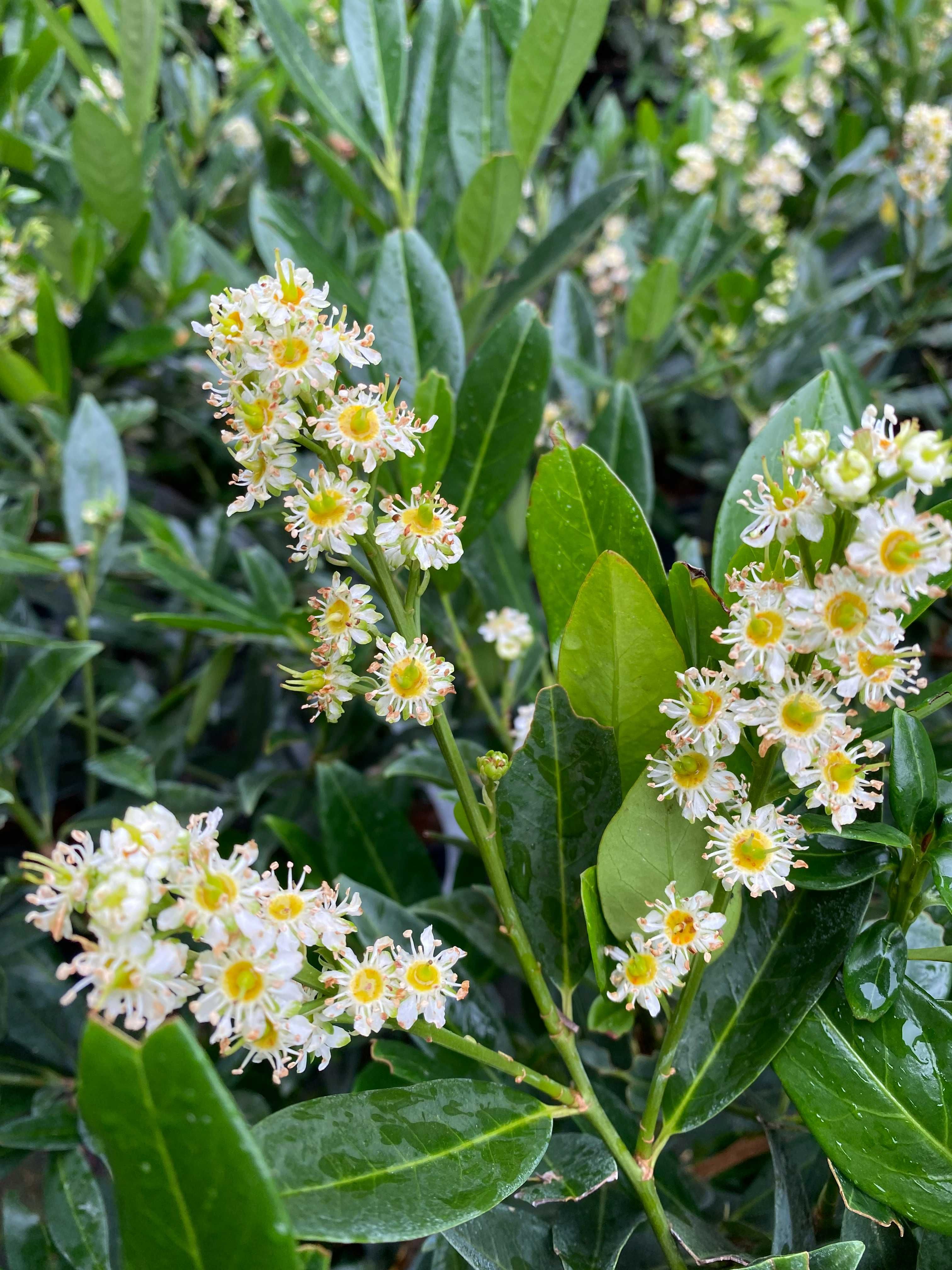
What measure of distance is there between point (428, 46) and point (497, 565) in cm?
68

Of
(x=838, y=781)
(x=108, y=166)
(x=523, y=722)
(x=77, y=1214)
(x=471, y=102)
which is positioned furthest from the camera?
(x=108, y=166)

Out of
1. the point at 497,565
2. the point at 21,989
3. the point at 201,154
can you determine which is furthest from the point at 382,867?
the point at 201,154

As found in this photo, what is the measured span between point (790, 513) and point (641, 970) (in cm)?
27

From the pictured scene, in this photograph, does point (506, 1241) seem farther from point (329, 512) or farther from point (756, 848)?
point (329, 512)

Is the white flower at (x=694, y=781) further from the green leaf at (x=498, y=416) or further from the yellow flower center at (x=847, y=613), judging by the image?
the green leaf at (x=498, y=416)

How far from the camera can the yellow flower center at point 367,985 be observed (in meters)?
0.47

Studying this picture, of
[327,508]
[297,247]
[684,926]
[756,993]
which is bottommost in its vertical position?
[756,993]

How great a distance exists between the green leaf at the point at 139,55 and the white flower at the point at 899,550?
4.09ft

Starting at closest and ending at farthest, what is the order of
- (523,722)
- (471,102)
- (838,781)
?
(838,781), (523,722), (471,102)

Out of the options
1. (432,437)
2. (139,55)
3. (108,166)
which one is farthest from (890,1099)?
(139,55)

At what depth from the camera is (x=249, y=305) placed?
1.55 feet

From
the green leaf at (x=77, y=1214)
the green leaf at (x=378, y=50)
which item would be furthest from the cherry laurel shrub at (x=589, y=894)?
the green leaf at (x=378, y=50)

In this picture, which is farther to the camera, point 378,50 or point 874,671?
point 378,50

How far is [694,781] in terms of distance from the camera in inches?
19.7
